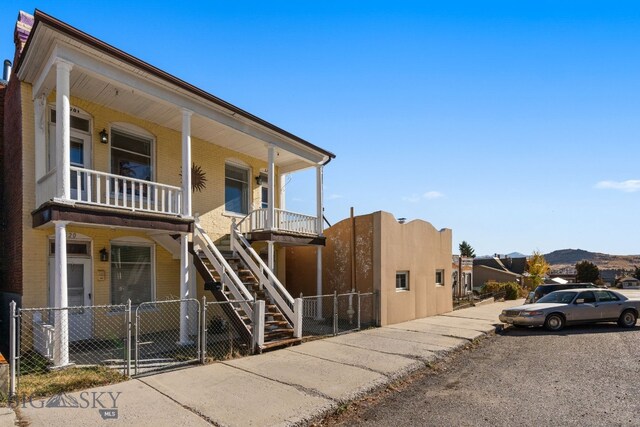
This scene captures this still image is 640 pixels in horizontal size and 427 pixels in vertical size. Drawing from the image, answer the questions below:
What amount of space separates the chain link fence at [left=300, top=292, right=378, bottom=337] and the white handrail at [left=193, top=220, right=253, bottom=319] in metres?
2.74

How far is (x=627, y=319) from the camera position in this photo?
14125mm

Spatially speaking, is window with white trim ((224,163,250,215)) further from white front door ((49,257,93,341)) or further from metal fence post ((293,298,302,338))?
metal fence post ((293,298,302,338))

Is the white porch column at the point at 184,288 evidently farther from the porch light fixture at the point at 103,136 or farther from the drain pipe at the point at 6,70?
the drain pipe at the point at 6,70

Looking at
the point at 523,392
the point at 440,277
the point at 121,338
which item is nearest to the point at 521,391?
the point at 523,392

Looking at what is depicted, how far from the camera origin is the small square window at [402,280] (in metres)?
15.5

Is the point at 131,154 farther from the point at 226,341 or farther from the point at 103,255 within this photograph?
the point at 226,341

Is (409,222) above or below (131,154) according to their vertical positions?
below

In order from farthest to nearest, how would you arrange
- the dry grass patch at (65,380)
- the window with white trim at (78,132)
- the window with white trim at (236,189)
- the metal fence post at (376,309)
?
the window with white trim at (236,189), the metal fence post at (376,309), the window with white trim at (78,132), the dry grass patch at (65,380)

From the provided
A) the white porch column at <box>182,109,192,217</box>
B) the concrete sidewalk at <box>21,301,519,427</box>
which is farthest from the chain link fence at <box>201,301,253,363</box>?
the white porch column at <box>182,109,192,217</box>

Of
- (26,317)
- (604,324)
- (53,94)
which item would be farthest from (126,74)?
(604,324)

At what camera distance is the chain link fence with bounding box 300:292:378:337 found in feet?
42.5

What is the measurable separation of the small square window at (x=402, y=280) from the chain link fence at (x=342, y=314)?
5.87 feet

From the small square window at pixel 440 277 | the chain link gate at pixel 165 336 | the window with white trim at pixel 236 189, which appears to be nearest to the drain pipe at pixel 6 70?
the window with white trim at pixel 236 189

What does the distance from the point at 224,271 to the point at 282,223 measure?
→ 4.58 metres
